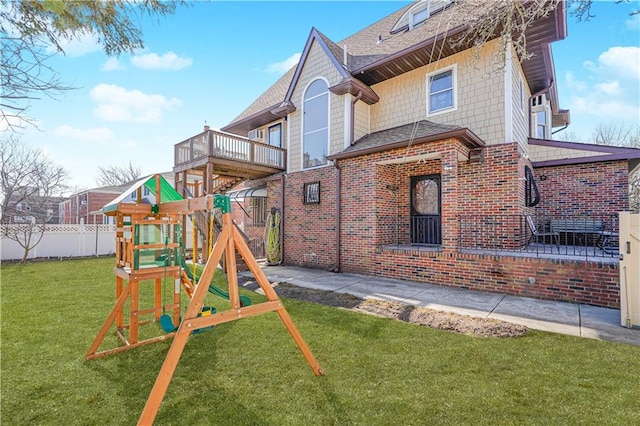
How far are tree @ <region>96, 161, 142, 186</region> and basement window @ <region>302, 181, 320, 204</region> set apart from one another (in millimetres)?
Answer: 36637

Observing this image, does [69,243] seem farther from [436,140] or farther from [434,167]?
[436,140]

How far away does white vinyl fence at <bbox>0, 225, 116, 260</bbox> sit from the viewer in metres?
13.7

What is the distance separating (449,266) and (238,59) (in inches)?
337

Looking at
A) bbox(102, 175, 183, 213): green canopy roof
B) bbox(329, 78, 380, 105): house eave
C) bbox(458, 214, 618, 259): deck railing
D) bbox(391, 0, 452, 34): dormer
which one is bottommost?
bbox(458, 214, 618, 259): deck railing

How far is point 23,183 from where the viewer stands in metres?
17.1

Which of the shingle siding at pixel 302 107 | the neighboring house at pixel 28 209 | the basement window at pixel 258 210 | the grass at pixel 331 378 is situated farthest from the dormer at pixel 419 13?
the neighboring house at pixel 28 209

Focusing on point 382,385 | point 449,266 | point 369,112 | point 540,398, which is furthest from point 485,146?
point 382,385

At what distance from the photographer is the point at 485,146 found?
28.0 feet

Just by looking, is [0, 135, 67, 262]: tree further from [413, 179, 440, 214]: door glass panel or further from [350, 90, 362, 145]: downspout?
[413, 179, 440, 214]: door glass panel

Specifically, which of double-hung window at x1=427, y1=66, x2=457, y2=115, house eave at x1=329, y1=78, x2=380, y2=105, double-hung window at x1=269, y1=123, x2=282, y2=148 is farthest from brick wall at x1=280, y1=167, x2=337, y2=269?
double-hung window at x1=427, y1=66, x2=457, y2=115

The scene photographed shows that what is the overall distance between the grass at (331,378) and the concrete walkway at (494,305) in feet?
1.99

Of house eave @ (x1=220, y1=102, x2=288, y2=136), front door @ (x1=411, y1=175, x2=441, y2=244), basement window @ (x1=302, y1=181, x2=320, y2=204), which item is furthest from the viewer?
house eave @ (x1=220, y1=102, x2=288, y2=136)

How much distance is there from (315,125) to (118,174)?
38536mm

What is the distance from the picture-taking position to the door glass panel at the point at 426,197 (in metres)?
10.0
